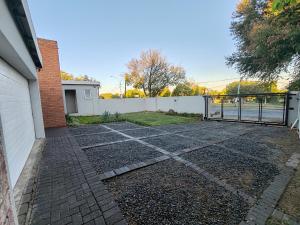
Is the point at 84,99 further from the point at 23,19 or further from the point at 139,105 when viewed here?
the point at 23,19

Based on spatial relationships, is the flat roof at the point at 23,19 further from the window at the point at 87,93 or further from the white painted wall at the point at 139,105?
the white painted wall at the point at 139,105


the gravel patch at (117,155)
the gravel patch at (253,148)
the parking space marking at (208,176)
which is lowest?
the gravel patch at (253,148)

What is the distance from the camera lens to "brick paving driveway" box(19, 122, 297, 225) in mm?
1979

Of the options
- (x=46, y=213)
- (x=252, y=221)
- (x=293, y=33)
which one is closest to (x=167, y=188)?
(x=252, y=221)

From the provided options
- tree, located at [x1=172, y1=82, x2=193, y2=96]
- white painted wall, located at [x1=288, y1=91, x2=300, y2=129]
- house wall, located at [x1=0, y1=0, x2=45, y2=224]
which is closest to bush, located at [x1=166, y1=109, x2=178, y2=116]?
white painted wall, located at [x1=288, y1=91, x2=300, y2=129]

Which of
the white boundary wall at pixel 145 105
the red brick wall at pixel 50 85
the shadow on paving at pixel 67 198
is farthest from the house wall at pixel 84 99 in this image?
the shadow on paving at pixel 67 198

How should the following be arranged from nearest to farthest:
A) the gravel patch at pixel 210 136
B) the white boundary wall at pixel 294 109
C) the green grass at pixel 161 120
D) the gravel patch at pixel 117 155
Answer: the gravel patch at pixel 117 155 → the gravel patch at pixel 210 136 → the white boundary wall at pixel 294 109 → the green grass at pixel 161 120

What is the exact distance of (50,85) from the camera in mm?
8438

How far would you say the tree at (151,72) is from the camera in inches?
995

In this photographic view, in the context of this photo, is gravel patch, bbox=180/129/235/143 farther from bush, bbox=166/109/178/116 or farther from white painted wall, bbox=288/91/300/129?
bush, bbox=166/109/178/116

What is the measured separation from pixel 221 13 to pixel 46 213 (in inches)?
563

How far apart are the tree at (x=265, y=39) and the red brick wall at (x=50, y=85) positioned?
1023 centimetres

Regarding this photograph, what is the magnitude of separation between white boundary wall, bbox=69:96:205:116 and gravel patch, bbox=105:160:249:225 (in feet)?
32.3

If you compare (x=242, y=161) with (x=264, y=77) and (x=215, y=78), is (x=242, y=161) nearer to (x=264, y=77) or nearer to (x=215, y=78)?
(x=264, y=77)
